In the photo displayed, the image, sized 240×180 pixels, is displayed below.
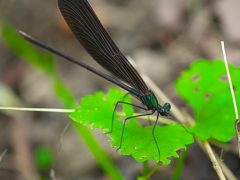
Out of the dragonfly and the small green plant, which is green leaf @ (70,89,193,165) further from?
the dragonfly

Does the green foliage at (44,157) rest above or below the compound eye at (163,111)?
above

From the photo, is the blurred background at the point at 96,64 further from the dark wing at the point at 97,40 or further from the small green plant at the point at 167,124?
the dark wing at the point at 97,40

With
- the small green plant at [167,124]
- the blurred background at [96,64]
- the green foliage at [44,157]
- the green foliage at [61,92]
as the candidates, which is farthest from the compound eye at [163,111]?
the green foliage at [44,157]

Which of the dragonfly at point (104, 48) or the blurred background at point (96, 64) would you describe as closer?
the dragonfly at point (104, 48)

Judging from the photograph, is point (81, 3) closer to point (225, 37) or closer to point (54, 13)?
point (225, 37)

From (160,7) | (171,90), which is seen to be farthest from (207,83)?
(160,7)

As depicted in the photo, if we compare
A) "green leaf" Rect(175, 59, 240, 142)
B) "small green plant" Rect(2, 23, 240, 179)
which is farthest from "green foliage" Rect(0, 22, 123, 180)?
"green leaf" Rect(175, 59, 240, 142)
